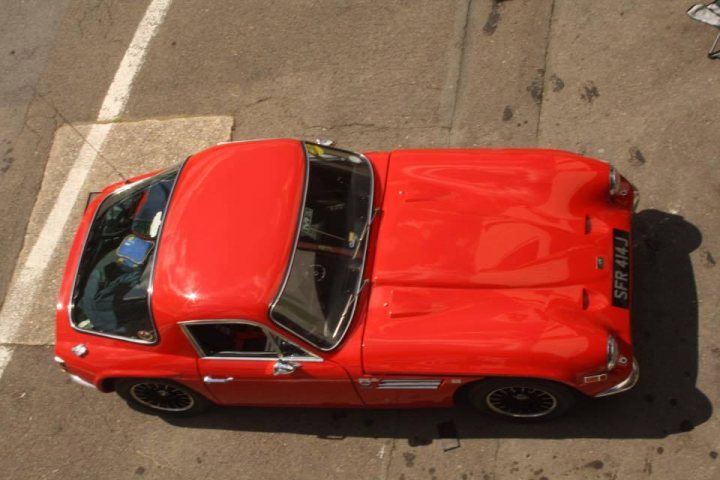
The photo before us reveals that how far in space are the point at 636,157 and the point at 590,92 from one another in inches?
36.4

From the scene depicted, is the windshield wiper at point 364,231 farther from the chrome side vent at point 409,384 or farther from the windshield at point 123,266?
→ the windshield at point 123,266

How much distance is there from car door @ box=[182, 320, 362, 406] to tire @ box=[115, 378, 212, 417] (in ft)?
1.09

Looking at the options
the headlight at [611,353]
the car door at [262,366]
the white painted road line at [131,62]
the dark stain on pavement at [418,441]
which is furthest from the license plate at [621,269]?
the white painted road line at [131,62]

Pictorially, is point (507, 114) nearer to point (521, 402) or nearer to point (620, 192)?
point (620, 192)

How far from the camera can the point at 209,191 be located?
542 cm

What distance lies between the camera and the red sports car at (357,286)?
4.88 m

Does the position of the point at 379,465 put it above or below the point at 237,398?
below

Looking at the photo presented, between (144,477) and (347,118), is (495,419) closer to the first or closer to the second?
(144,477)

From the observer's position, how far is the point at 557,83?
738cm

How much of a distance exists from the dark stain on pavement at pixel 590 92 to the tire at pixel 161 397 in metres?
4.61

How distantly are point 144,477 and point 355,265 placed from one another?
97.2 inches

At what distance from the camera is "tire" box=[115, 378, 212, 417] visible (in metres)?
5.50

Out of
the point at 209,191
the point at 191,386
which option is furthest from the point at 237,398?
the point at 209,191

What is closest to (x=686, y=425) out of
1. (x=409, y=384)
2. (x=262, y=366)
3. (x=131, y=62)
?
(x=409, y=384)
